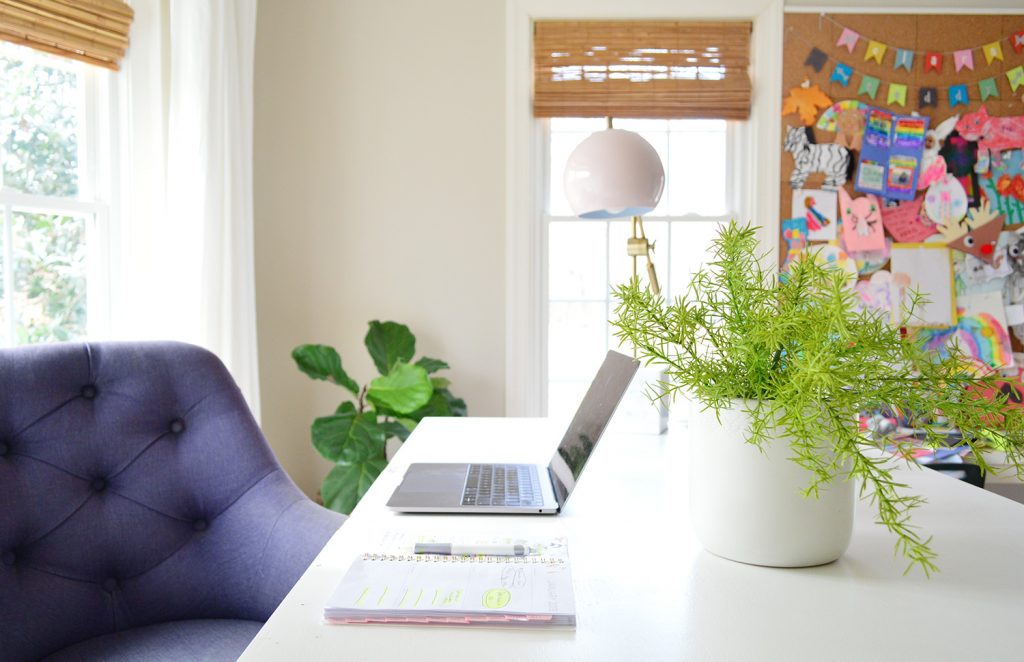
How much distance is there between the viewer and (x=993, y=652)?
651mm

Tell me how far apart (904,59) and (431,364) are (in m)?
2.16

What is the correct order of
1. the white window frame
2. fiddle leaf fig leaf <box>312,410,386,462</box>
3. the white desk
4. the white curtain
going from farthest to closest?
the white window frame
fiddle leaf fig leaf <box>312,410,386,462</box>
the white curtain
the white desk

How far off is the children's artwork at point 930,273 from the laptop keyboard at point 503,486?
2243 mm

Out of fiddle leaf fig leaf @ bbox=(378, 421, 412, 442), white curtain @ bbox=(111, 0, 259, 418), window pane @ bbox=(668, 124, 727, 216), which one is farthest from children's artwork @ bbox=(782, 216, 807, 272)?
white curtain @ bbox=(111, 0, 259, 418)

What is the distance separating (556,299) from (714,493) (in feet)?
7.41

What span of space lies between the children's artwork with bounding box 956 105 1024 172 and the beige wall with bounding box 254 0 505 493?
1.80 m

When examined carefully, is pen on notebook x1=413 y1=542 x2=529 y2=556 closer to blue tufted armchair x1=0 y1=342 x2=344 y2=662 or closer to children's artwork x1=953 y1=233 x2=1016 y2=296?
blue tufted armchair x1=0 y1=342 x2=344 y2=662

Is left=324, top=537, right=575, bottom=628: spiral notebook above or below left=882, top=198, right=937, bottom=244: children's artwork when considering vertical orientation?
below

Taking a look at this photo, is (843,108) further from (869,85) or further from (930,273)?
(930,273)

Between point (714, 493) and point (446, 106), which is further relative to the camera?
point (446, 106)

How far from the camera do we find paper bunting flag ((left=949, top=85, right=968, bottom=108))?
2.91 meters

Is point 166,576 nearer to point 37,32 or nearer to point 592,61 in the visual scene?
point 37,32

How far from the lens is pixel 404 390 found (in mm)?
2467

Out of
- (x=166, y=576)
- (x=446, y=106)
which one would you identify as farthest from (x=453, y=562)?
(x=446, y=106)
